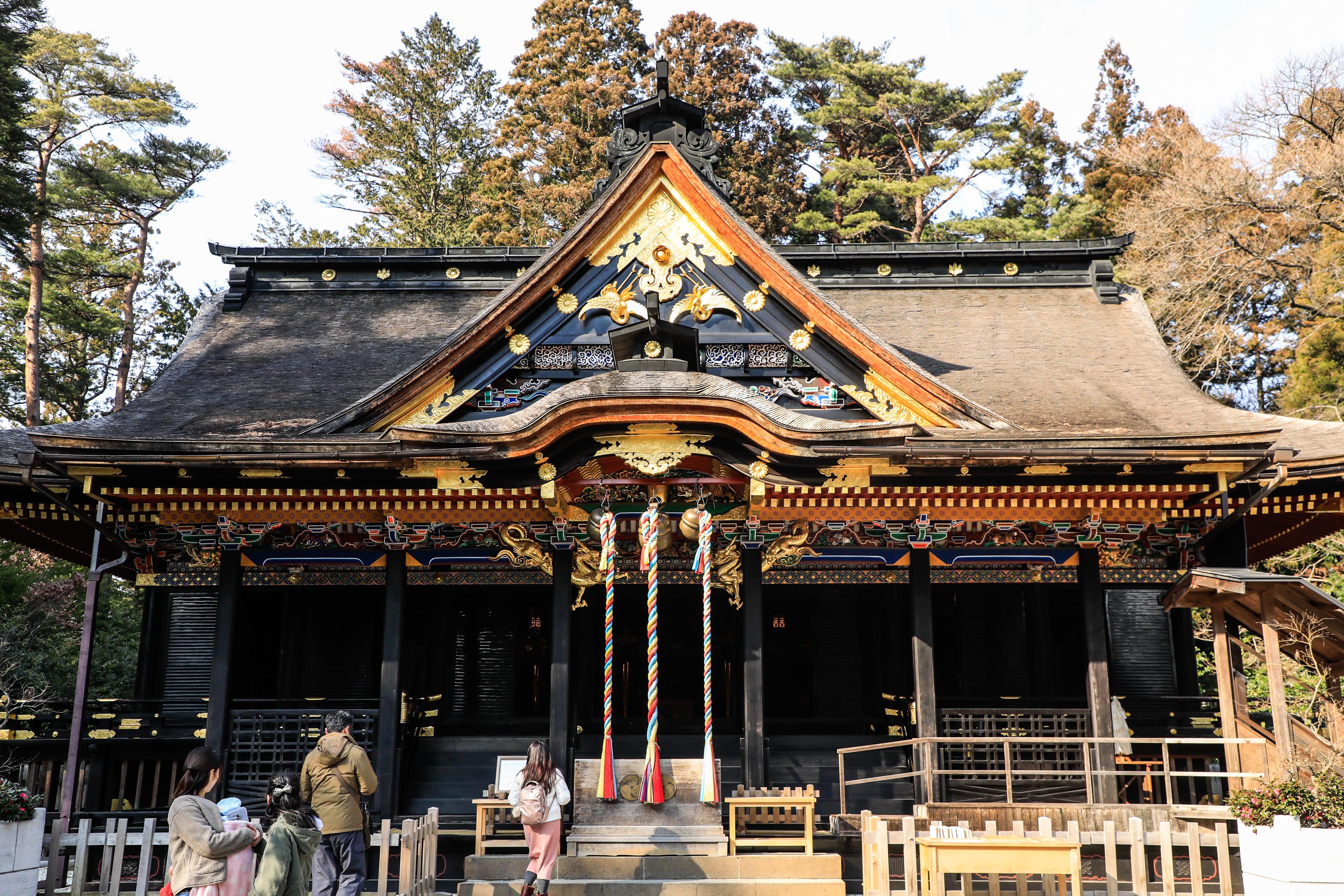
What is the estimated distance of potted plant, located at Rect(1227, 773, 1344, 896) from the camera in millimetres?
8023

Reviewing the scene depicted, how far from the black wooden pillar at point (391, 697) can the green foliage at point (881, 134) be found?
23479 mm

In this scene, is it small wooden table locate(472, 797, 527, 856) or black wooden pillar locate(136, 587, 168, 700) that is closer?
small wooden table locate(472, 797, 527, 856)

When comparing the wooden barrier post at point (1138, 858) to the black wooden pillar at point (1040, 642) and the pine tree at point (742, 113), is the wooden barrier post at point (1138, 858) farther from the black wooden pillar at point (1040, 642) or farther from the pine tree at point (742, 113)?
the pine tree at point (742, 113)

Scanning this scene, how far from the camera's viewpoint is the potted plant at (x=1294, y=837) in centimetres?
802

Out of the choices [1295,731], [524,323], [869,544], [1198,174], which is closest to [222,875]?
[524,323]

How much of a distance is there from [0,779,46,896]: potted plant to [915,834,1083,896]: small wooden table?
7.08 meters

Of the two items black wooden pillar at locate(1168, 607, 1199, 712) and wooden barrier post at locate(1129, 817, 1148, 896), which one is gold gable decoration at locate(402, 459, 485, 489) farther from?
black wooden pillar at locate(1168, 607, 1199, 712)

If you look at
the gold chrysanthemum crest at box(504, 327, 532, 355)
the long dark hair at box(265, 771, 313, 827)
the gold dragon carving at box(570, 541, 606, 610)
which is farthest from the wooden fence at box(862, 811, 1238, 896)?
the gold chrysanthemum crest at box(504, 327, 532, 355)

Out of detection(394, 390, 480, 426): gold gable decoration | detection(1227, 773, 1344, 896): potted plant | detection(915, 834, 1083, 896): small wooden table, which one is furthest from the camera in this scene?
detection(394, 390, 480, 426): gold gable decoration

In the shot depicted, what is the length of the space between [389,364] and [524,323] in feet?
11.6

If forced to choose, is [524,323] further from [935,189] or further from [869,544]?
[935,189]

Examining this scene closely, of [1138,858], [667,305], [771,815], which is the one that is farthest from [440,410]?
[1138,858]

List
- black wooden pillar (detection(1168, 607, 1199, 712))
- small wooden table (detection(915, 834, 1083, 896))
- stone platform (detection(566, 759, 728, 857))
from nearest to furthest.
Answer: small wooden table (detection(915, 834, 1083, 896)) → stone platform (detection(566, 759, 728, 857)) → black wooden pillar (detection(1168, 607, 1199, 712))

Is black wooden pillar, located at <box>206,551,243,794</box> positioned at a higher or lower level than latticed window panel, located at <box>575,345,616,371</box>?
lower
